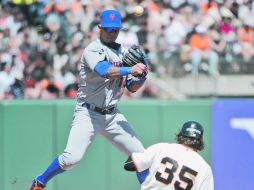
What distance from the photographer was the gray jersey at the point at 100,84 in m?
6.59

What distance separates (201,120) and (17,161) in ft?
7.43

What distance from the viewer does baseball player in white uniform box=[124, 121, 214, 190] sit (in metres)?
4.65

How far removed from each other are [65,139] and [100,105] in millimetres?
1450

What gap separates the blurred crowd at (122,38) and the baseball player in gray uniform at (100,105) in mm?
2616

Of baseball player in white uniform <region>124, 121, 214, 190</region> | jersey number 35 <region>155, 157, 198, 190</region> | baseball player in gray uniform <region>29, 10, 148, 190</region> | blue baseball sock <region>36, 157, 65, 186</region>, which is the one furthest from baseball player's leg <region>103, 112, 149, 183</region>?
jersey number 35 <region>155, 157, 198, 190</region>

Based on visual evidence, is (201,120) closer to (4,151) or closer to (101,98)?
(101,98)

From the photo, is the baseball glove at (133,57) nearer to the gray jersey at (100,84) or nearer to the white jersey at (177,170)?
the gray jersey at (100,84)

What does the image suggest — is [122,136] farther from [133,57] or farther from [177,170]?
[177,170]

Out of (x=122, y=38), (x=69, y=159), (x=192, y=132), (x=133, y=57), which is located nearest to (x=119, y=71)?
(x=133, y=57)

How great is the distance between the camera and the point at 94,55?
21.0 ft

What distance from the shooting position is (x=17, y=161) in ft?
26.0

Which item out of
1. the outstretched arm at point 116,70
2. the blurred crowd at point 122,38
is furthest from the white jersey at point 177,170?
the blurred crowd at point 122,38

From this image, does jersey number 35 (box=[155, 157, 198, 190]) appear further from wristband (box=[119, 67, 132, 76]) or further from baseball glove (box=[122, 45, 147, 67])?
baseball glove (box=[122, 45, 147, 67])

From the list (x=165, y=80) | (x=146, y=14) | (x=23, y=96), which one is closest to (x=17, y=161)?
(x=23, y=96)
